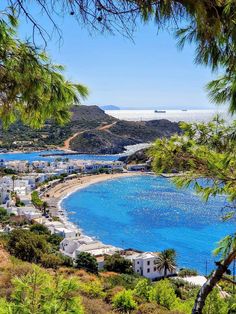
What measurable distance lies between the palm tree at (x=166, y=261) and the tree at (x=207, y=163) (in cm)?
1300

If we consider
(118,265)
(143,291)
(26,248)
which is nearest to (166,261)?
(118,265)

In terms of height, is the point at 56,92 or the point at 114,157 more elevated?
the point at 56,92

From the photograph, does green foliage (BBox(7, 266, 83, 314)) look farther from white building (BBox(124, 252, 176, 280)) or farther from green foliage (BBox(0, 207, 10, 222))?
green foliage (BBox(0, 207, 10, 222))

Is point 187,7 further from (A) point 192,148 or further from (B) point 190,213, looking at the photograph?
(B) point 190,213

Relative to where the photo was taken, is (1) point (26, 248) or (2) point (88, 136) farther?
(2) point (88, 136)

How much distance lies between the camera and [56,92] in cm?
218

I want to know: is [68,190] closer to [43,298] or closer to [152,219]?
[152,219]

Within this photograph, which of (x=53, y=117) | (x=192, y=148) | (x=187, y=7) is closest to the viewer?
(x=187, y=7)

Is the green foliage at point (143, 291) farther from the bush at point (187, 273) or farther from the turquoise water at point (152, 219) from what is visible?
the turquoise water at point (152, 219)

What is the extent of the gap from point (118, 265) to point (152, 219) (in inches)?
386

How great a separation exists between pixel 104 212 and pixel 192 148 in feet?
80.9

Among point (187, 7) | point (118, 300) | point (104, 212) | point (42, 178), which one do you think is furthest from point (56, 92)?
point (42, 178)

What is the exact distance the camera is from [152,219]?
82.2ft

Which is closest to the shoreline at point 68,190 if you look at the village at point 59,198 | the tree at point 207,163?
the village at point 59,198
